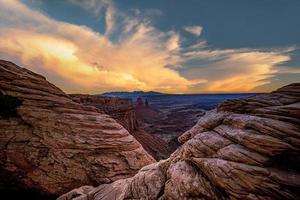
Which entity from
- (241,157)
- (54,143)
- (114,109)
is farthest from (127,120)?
(241,157)

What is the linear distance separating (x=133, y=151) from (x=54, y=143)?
8.12m

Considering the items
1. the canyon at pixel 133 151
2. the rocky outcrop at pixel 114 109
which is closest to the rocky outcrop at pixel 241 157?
the canyon at pixel 133 151

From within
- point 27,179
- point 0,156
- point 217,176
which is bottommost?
point 27,179

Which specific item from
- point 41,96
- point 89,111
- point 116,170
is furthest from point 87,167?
point 41,96

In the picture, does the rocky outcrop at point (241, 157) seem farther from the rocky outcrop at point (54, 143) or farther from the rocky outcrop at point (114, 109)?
the rocky outcrop at point (114, 109)

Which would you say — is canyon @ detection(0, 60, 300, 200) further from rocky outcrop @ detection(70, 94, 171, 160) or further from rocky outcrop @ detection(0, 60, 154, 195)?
rocky outcrop @ detection(70, 94, 171, 160)

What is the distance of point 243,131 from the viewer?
992cm

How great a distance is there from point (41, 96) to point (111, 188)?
13.0 meters

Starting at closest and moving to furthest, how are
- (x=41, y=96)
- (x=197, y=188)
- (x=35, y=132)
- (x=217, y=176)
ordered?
1. (x=217, y=176)
2. (x=197, y=188)
3. (x=35, y=132)
4. (x=41, y=96)

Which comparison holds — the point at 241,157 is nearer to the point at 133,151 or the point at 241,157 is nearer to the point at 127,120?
the point at 133,151

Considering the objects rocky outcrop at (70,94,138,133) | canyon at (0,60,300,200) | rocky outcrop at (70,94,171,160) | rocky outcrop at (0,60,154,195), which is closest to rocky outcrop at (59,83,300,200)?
canyon at (0,60,300,200)

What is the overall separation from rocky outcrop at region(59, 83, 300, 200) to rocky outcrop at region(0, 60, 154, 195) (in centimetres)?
876

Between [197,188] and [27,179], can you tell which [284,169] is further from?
[27,179]

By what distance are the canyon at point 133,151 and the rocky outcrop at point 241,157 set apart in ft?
0.12
